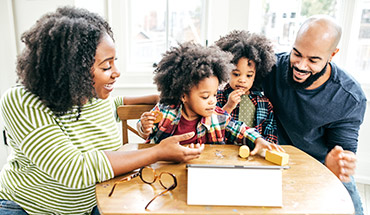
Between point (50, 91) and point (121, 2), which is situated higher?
point (121, 2)

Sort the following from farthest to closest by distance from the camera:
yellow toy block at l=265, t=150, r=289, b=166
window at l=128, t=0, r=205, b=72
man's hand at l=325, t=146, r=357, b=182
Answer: window at l=128, t=0, r=205, b=72 → man's hand at l=325, t=146, r=357, b=182 → yellow toy block at l=265, t=150, r=289, b=166

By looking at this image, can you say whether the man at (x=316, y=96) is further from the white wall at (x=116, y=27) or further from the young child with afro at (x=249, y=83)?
the white wall at (x=116, y=27)

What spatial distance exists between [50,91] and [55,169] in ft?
0.83

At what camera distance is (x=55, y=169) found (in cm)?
89

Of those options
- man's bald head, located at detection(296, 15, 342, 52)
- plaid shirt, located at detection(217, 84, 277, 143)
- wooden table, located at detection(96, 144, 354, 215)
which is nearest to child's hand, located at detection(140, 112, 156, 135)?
wooden table, located at detection(96, 144, 354, 215)

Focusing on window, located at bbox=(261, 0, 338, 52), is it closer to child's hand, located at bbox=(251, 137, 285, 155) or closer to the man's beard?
the man's beard

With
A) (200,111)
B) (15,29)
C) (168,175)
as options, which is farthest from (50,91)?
(15,29)

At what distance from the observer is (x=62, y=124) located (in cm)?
101

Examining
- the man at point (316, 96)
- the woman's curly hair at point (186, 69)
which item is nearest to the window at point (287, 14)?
the man at point (316, 96)

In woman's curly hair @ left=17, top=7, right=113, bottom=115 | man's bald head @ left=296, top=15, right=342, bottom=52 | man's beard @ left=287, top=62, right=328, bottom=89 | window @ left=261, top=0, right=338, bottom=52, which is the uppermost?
window @ left=261, top=0, right=338, bottom=52

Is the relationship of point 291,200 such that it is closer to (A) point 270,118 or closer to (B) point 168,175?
(B) point 168,175

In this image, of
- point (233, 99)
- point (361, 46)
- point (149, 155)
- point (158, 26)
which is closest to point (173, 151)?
point (149, 155)

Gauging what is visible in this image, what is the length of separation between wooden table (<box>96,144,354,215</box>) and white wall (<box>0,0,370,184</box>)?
1766 millimetres

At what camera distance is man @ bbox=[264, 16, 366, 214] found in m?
1.44
